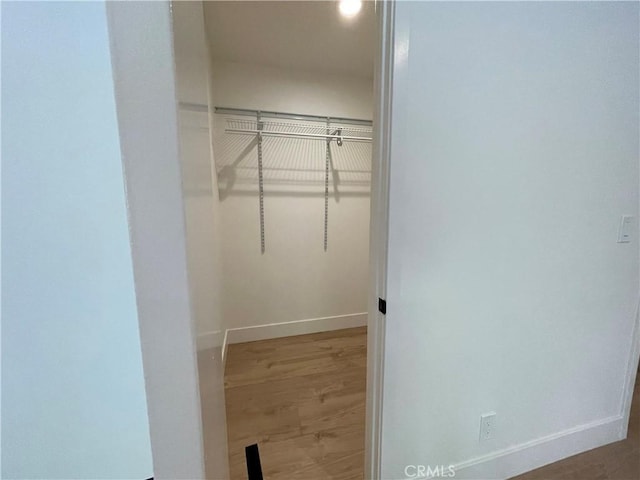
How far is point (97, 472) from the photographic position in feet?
1.20

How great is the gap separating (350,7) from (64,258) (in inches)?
70.8

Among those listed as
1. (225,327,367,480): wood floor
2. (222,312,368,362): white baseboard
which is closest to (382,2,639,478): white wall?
(225,327,367,480): wood floor

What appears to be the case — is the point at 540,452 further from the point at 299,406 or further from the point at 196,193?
the point at 196,193

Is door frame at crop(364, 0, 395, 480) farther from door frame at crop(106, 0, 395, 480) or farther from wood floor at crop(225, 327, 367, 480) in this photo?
door frame at crop(106, 0, 395, 480)

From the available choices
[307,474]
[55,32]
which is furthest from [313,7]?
[307,474]

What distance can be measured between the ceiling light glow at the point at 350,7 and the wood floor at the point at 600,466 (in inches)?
99.7

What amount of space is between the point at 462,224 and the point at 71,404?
1123mm

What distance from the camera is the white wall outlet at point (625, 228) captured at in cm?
117

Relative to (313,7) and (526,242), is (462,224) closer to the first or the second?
(526,242)

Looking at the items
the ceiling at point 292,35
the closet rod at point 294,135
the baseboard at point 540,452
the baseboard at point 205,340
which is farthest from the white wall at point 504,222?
the closet rod at point 294,135

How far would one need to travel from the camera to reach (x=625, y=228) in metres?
1.17

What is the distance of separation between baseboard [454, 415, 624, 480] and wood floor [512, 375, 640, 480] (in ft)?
0.07

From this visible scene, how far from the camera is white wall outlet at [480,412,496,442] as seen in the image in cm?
113

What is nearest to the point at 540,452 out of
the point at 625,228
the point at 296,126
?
the point at 625,228
